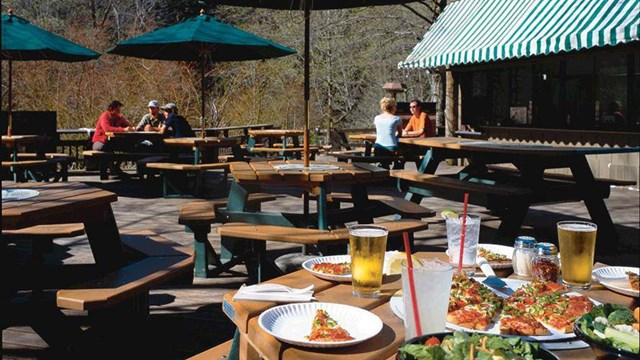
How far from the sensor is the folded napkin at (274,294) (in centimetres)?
165

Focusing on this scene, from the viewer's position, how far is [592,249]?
1811mm

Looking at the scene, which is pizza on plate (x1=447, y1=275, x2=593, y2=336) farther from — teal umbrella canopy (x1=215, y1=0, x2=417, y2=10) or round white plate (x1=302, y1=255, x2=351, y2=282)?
teal umbrella canopy (x1=215, y1=0, x2=417, y2=10)

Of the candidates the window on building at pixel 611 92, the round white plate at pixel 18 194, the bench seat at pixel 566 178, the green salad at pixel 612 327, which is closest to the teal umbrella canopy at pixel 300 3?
the round white plate at pixel 18 194

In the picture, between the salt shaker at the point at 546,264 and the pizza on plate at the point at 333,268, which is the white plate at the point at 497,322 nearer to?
the salt shaker at the point at 546,264

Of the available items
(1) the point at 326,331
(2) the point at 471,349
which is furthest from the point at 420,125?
(2) the point at 471,349

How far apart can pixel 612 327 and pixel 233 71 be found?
813 inches

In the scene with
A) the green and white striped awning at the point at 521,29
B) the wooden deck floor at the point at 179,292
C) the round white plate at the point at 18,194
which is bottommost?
the wooden deck floor at the point at 179,292

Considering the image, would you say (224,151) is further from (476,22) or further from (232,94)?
(476,22)

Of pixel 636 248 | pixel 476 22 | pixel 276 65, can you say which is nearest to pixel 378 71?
pixel 276 65

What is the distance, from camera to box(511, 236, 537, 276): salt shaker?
1.94 meters

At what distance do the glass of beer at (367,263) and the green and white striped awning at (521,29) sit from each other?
26.2ft

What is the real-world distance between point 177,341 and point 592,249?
235 cm

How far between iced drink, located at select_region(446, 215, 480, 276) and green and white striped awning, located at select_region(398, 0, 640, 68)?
25.0 feet

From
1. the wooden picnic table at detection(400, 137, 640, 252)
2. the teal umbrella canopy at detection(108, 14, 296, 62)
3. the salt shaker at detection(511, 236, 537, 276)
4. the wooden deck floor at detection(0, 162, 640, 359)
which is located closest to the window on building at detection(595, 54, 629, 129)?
the wooden deck floor at detection(0, 162, 640, 359)
